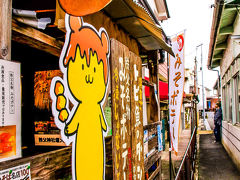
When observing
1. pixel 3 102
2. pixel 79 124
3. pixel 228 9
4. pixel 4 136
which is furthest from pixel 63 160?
pixel 228 9

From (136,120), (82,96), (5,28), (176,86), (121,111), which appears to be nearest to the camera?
(5,28)

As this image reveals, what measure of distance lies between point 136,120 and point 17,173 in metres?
2.33

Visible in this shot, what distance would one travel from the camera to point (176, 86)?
632cm

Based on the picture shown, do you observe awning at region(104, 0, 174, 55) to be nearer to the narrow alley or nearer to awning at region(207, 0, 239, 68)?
awning at region(207, 0, 239, 68)

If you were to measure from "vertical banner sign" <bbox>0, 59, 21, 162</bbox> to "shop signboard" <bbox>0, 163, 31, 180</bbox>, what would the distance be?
0.35ft

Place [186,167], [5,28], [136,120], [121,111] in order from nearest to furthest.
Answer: [5,28] < [121,111] < [136,120] < [186,167]

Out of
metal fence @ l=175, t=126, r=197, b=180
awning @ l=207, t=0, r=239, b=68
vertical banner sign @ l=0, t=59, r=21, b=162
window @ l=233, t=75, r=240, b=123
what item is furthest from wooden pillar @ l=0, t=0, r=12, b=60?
window @ l=233, t=75, r=240, b=123

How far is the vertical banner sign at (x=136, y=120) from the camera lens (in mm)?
3822

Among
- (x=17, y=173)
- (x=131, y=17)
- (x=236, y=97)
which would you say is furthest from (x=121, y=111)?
(x=236, y=97)

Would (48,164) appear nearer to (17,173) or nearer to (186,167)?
(17,173)

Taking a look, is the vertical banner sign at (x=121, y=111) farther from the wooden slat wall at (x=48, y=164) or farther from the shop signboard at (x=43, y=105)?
the shop signboard at (x=43, y=105)

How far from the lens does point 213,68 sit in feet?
67.4

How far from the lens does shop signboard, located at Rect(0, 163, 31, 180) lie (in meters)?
1.86

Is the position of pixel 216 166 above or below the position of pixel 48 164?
below
